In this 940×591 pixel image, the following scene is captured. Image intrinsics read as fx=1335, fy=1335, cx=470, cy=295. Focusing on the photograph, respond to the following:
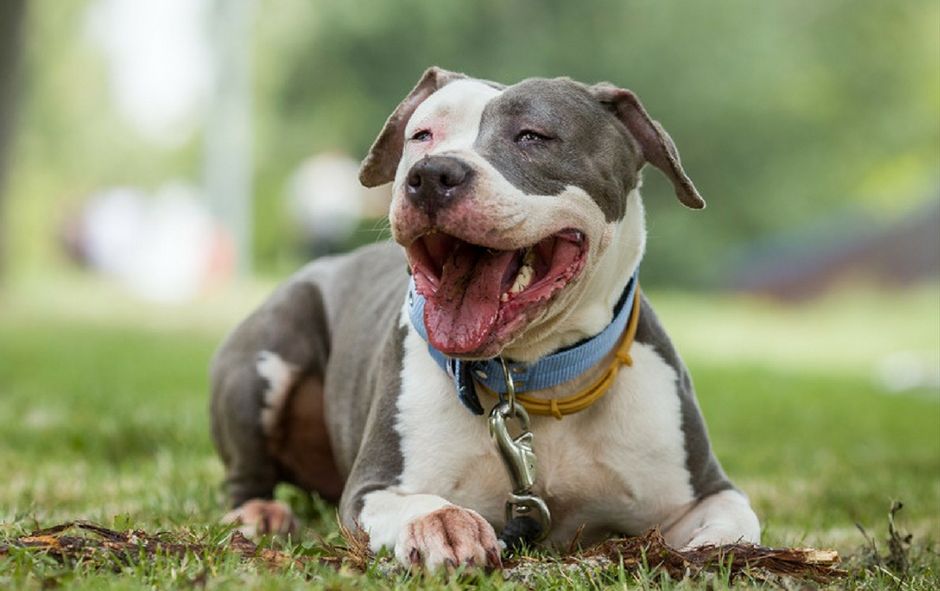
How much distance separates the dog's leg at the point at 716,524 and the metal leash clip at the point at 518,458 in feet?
1.16

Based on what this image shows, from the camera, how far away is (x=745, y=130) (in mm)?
29453

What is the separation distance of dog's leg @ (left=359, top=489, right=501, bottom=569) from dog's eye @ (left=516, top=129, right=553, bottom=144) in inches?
36.1

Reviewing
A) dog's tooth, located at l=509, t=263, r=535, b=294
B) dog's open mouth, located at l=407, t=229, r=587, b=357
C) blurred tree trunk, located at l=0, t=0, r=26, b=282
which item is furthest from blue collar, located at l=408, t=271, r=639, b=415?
blurred tree trunk, located at l=0, t=0, r=26, b=282

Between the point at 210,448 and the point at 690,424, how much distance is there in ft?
9.77

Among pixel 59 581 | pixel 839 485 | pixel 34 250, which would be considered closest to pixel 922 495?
pixel 839 485

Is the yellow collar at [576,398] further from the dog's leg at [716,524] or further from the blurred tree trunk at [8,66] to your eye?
the blurred tree trunk at [8,66]

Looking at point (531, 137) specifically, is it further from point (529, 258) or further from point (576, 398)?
point (576, 398)

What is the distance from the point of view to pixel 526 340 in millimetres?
3457

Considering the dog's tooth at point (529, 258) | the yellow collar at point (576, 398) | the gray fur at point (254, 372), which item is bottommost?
the gray fur at point (254, 372)

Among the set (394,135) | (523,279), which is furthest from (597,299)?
(394,135)

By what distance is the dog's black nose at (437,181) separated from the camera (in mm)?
3059

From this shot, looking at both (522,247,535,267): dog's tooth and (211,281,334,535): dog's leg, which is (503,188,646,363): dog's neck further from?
(211,281,334,535): dog's leg

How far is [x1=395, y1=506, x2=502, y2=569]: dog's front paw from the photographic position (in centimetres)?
294

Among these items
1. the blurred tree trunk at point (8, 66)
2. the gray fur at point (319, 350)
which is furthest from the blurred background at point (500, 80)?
the gray fur at point (319, 350)
